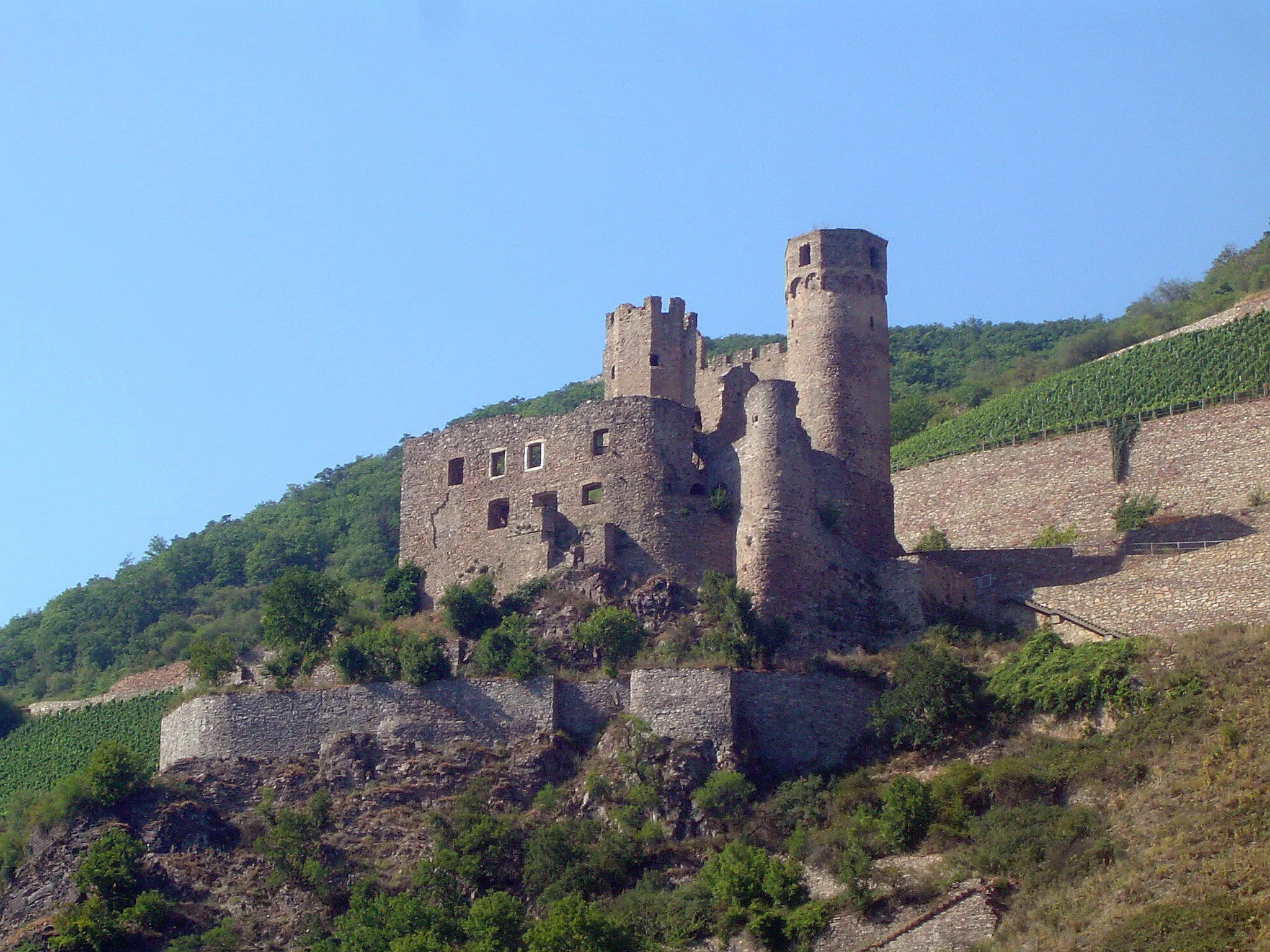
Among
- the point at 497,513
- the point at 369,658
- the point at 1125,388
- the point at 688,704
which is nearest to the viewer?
the point at 688,704

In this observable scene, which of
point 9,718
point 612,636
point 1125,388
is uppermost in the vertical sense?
point 1125,388

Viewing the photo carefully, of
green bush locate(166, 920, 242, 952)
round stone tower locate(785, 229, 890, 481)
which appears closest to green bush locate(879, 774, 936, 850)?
green bush locate(166, 920, 242, 952)

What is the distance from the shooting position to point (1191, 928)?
3322 cm

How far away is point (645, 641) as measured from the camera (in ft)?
150

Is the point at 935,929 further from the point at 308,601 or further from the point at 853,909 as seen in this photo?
the point at 308,601

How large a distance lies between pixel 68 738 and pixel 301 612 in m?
13.4

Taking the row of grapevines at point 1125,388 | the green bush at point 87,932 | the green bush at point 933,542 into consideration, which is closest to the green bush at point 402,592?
the green bush at point 87,932

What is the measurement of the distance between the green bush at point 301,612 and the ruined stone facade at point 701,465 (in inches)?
118

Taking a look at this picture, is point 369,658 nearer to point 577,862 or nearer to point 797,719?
point 577,862

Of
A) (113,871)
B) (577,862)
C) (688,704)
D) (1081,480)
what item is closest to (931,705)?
(688,704)

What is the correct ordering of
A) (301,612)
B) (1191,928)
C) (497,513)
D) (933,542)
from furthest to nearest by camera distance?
(933,542), (497,513), (301,612), (1191,928)

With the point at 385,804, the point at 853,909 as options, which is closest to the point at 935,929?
the point at 853,909

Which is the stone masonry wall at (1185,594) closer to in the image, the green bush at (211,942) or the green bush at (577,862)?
the green bush at (577,862)

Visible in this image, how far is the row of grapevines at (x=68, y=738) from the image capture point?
2216 inches
